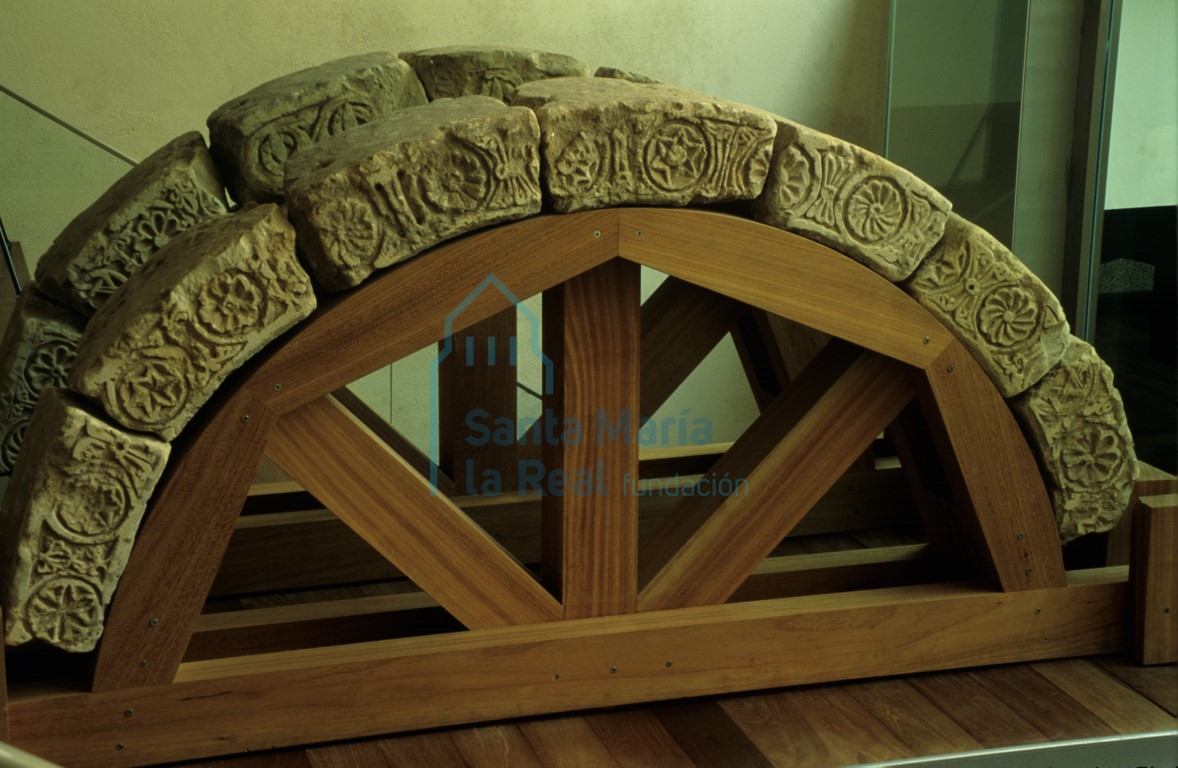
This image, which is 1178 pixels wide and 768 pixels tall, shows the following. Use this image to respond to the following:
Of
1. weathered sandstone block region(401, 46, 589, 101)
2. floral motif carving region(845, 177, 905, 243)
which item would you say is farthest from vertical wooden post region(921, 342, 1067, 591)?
weathered sandstone block region(401, 46, 589, 101)

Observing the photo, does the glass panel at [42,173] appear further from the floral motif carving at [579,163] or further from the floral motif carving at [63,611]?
the floral motif carving at [579,163]

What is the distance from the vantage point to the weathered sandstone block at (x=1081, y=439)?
2607mm

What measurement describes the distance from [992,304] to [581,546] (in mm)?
927

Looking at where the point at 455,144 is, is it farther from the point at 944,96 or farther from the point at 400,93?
the point at 944,96

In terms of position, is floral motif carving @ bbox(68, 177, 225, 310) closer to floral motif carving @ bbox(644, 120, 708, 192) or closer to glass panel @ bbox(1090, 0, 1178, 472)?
floral motif carving @ bbox(644, 120, 708, 192)

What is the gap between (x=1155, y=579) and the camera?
8.66ft

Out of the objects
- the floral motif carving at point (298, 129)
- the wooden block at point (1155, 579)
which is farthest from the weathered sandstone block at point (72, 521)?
the wooden block at point (1155, 579)

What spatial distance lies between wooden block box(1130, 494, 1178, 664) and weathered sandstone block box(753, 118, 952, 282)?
718 mm

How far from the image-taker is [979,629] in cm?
265

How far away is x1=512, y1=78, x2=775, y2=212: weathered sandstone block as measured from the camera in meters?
2.24

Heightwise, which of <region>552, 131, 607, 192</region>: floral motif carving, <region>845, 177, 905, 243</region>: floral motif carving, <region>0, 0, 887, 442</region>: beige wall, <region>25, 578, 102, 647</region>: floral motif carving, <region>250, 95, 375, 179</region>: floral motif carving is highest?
<region>0, 0, 887, 442</region>: beige wall

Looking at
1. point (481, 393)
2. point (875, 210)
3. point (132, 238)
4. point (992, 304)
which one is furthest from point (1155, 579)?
point (132, 238)

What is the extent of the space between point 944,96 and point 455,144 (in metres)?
3.42

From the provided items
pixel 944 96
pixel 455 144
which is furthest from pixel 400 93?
pixel 944 96
